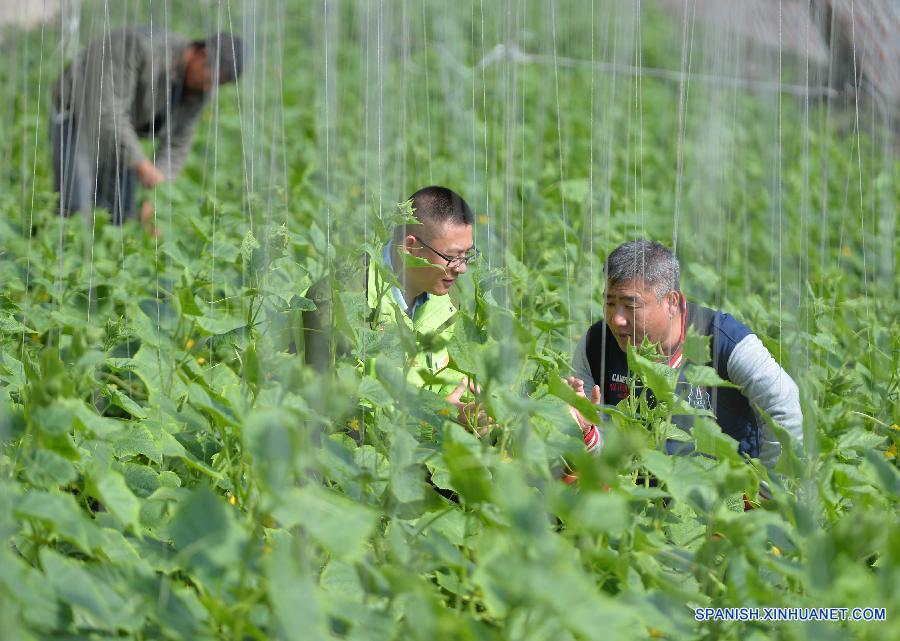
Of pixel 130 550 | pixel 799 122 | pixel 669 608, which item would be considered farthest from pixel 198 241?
pixel 799 122

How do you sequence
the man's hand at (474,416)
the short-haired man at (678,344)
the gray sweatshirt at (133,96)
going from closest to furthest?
the man's hand at (474,416)
the short-haired man at (678,344)
the gray sweatshirt at (133,96)

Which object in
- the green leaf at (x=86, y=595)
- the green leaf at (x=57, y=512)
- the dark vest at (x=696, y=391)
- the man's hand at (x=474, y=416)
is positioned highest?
the green leaf at (x=57, y=512)

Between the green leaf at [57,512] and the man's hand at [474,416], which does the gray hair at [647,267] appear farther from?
the green leaf at [57,512]

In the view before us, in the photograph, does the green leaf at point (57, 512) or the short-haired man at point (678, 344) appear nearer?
the green leaf at point (57, 512)

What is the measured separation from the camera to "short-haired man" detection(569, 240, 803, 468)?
1873mm

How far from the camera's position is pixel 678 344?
200cm

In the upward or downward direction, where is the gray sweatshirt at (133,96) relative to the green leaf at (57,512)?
upward

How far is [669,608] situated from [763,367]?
0.87 meters

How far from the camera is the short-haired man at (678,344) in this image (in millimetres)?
1873

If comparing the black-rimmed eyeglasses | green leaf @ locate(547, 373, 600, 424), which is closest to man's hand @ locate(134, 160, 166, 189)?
the black-rimmed eyeglasses

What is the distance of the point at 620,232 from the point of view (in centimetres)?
297

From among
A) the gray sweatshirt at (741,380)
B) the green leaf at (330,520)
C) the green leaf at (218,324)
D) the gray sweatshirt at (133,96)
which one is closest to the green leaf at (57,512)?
the green leaf at (330,520)

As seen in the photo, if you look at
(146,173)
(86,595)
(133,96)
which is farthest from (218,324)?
(133,96)

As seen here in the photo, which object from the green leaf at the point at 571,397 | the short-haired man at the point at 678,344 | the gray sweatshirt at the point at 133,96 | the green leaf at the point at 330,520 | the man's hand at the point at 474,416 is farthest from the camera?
the gray sweatshirt at the point at 133,96
